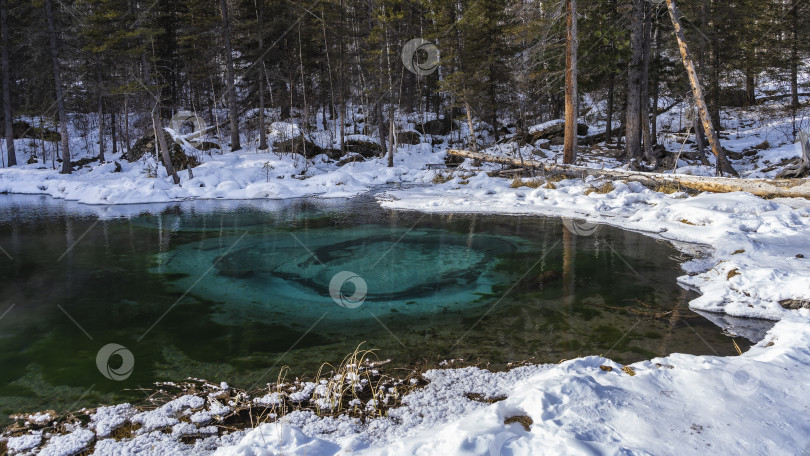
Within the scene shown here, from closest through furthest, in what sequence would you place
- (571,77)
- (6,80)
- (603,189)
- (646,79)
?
(603,189) < (571,77) < (646,79) < (6,80)

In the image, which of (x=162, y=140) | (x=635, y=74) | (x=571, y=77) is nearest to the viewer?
(x=571, y=77)

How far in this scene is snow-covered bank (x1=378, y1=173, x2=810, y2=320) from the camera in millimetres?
5625

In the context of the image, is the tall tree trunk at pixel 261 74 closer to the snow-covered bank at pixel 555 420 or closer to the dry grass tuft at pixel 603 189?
the dry grass tuft at pixel 603 189

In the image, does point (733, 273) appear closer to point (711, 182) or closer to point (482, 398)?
point (482, 398)

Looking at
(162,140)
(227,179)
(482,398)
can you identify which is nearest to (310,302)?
(482,398)

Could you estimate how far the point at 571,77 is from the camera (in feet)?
52.4

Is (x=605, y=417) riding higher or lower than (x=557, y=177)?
lower

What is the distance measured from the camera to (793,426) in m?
2.74

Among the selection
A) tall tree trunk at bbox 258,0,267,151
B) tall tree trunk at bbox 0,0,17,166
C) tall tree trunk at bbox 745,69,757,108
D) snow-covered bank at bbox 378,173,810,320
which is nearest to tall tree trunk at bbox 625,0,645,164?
snow-covered bank at bbox 378,173,810,320

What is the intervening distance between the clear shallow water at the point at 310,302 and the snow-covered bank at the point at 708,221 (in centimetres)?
57

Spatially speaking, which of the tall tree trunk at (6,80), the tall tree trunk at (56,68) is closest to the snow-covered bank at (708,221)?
the tall tree trunk at (56,68)

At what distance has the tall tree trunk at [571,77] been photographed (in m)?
15.5

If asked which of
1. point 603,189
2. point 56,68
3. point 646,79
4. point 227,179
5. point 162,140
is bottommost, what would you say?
point 603,189

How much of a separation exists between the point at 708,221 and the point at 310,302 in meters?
8.50
